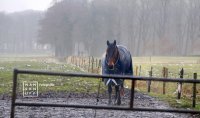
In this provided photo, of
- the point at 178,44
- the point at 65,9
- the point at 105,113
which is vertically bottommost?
the point at 105,113

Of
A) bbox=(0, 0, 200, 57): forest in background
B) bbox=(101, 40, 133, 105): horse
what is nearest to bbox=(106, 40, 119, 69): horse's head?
bbox=(101, 40, 133, 105): horse

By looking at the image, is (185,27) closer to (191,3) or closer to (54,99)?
(191,3)

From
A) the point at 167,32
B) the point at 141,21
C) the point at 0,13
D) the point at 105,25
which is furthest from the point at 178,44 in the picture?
the point at 0,13

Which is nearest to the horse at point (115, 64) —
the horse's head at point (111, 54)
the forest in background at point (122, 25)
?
the horse's head at point (111, 54)

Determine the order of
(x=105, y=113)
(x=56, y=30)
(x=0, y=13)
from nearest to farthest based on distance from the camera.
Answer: (x=105, y=113) < (x=56, y=30) < (x=0, y=13)

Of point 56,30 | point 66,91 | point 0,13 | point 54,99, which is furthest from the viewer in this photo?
point 0,13

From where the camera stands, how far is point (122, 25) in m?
100

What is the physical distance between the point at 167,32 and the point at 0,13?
71239 mm

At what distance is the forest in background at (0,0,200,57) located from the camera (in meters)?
89.8

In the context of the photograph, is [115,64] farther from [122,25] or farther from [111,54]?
[122,25]

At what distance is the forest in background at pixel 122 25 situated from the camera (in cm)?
8975

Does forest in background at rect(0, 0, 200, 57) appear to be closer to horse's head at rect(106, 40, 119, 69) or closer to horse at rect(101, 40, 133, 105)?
horse at rect(101, 40, 133, 105)

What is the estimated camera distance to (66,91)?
19797 mm

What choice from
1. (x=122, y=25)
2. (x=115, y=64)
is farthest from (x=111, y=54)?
(x=122, y=25)
